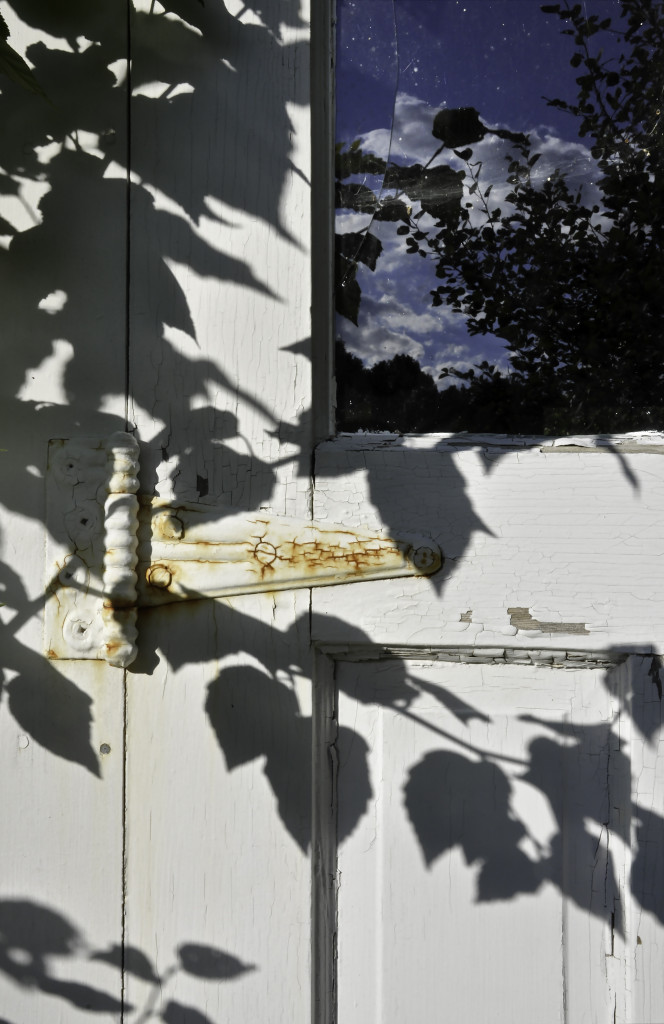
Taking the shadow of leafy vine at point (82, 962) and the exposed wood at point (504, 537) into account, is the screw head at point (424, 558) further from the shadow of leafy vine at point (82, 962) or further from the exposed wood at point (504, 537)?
the shadow of leafy vine at point (82, 962)

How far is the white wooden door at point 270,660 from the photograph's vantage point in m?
0.74

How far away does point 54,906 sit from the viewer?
0.78 m

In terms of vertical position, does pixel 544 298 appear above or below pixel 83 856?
above

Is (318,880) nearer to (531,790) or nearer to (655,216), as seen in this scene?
(531,790)

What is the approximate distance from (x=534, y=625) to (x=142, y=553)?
0.46 m

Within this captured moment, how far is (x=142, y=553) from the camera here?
2.51 feet

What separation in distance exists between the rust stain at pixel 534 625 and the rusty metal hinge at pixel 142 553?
11cm

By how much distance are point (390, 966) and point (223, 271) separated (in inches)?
33.2

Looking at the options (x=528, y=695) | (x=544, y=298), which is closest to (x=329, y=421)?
(x=544, y=298)

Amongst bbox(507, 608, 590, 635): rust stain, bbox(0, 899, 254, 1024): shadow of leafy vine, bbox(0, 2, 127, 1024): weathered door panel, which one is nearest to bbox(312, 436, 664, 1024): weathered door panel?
bbox(507, 608, 590, 635): rust stain

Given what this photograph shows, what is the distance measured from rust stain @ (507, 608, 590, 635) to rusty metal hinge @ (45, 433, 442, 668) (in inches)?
4.2

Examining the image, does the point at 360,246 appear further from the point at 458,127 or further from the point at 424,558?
the point at 424,558

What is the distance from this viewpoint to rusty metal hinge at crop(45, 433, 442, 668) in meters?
0.75

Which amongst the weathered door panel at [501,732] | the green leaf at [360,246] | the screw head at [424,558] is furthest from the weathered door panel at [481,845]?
the green leaf at [360,246]
